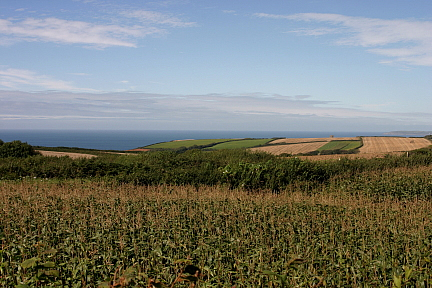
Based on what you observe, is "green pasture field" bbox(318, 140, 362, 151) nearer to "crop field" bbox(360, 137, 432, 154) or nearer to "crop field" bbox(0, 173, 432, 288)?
"crop field" bbox(360, 137, 432, 154)

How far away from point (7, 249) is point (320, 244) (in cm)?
480

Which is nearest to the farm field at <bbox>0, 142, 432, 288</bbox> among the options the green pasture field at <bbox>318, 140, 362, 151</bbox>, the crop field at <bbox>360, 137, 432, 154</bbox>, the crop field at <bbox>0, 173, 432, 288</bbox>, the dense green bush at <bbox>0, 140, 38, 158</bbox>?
the crop field at <bbox>0, 173, 432, 288</bbox>

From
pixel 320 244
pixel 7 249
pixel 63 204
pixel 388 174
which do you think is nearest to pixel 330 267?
pixel 320 244

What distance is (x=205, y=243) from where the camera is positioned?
17.9 ft

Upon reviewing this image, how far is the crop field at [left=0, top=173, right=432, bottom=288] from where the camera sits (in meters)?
4.08

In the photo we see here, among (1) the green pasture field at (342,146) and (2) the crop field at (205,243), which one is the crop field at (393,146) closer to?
(1) the green pasture field at (342,146)

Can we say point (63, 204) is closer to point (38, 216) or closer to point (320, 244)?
point (38, 216)

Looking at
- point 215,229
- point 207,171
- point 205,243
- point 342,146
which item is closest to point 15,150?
point 207,171

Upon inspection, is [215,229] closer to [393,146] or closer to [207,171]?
[207,171]

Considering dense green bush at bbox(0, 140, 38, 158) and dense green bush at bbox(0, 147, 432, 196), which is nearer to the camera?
dense green bush at bbox(0, 147, 432, 196)

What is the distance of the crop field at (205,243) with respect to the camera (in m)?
4.08

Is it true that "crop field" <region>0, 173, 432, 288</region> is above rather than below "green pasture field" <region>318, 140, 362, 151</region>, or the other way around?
below

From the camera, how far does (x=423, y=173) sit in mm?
15258

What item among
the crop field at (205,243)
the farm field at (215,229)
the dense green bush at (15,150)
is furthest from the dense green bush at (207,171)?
the dense green bush at (15,150)
